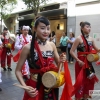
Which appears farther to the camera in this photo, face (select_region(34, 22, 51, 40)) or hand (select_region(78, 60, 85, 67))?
hand (select_region(78, 60, 85, 67))

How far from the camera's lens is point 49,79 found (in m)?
2.08

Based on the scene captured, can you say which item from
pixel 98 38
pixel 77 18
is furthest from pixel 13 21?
pixel 98 38

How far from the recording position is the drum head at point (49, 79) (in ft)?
6.77

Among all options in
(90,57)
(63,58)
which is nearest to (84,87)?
(90,57)

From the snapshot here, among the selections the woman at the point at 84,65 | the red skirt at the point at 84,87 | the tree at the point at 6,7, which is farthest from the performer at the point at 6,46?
the tree at the point at 6,7

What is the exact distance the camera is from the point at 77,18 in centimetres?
1272

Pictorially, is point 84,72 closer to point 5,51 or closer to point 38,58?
point 38,58

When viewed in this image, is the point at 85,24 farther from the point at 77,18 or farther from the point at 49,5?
the point at 49,5

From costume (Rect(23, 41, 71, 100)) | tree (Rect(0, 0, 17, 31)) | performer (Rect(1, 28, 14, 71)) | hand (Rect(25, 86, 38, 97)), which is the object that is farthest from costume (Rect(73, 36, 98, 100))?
tree (Rect(0, 0, 17, 31))

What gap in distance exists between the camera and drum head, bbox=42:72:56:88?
2062 mm

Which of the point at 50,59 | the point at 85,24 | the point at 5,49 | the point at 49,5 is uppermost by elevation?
the point at 49,5

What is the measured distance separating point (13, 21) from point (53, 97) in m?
24.4

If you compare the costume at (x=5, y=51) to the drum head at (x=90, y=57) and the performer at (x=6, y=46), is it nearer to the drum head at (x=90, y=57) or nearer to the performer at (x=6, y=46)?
the performer at (x=6, y=46)

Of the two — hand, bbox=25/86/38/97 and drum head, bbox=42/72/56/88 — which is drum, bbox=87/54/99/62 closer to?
drum head, bbox=42/72/56/88
